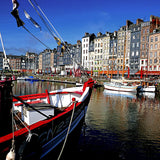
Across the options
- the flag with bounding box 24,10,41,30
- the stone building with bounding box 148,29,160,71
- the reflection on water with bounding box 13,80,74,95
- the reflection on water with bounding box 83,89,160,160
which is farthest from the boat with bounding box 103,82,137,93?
the flag with bounding box 24,10,41,30

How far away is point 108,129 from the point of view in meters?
12.4

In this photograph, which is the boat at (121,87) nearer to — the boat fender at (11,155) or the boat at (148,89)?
the boat at (148,89)

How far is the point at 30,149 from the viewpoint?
5.66m

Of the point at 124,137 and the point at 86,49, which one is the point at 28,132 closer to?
the point at 124,137

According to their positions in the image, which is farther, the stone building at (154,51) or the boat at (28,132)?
the stone building at (154,51)

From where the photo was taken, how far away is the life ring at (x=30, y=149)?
5270 mm

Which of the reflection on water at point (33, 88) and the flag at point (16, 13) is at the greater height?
the flag at point (16, 13)

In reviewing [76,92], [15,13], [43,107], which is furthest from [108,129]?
[15,13]

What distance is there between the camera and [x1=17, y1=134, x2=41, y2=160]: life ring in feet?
17.3

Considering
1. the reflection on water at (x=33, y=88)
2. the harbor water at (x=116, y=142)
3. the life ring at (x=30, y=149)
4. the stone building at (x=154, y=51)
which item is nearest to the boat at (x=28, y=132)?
the life ring at (x=30, y=149)

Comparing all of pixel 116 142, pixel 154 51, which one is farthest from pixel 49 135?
pixel 154 51

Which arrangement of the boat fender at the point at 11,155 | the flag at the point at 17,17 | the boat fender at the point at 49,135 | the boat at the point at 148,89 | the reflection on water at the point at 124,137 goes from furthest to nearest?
the boat at the point at 148,89
the reflection on water at the point at 124,137
the flag at the point at 17,17
the boat fender at the point at 49,135
the boat fender at the point at 11,155

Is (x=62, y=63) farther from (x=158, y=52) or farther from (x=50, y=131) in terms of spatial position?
(x=50, y=131)

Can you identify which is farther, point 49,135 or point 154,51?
point 154,51
